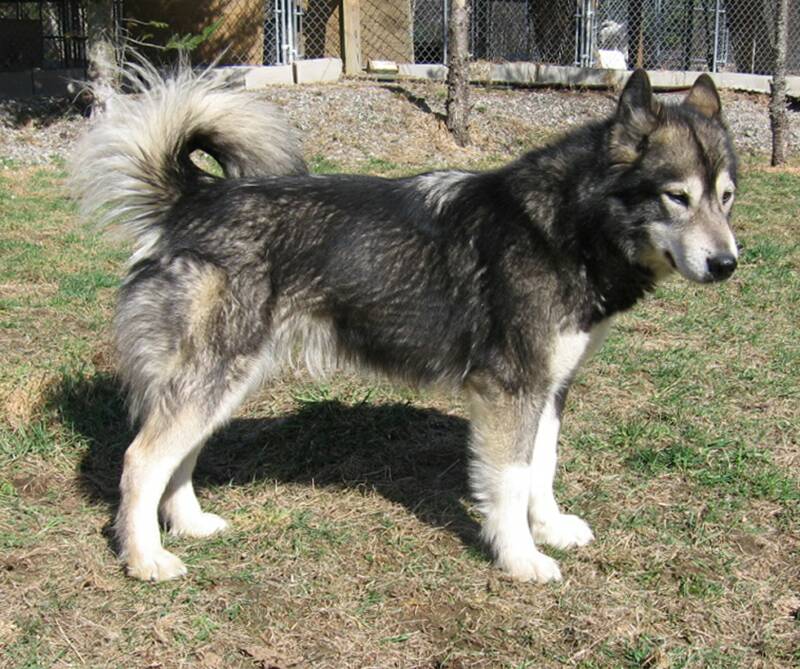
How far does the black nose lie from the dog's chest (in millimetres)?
513

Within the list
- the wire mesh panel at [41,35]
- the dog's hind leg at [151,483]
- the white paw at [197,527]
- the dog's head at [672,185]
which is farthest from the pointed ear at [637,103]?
the wire mesh panel at [41,35]

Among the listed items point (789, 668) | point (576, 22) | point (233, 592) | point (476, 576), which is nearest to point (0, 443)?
point (233, 592)

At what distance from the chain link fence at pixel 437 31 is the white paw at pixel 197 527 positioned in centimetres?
1242

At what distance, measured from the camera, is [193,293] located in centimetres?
369

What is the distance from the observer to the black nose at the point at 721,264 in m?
3.40

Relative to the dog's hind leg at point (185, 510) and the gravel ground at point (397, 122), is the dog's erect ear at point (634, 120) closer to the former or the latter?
the dog's hind leg at point (185, 510)

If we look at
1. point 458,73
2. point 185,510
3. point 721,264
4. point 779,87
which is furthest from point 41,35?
point 721,264

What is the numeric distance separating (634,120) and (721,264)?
0.67 meters

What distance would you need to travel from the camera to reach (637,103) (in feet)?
11.8

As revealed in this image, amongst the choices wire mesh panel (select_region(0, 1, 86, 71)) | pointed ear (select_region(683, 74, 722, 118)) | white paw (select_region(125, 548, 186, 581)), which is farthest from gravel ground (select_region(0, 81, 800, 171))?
white paw (select_region(125, 548, 186, 581))

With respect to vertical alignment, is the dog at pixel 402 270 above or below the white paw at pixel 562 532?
above

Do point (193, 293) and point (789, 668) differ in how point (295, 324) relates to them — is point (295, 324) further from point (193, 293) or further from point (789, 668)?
point (789, 668)

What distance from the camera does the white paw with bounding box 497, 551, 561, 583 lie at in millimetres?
3672

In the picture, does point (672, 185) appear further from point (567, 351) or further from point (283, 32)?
point (283, 32)
